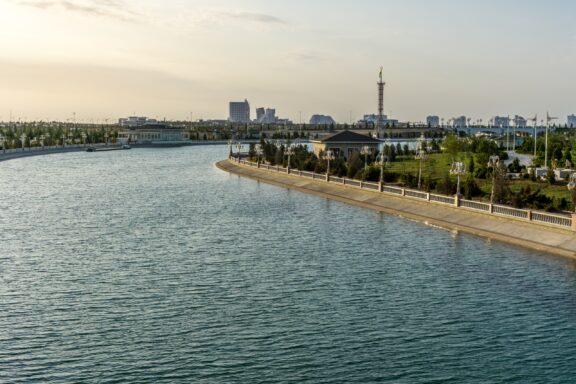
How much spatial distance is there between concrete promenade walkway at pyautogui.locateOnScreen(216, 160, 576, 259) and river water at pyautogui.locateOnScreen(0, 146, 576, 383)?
1.88 meters

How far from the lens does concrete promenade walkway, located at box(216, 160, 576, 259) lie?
50.9m

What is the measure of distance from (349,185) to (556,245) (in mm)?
41578

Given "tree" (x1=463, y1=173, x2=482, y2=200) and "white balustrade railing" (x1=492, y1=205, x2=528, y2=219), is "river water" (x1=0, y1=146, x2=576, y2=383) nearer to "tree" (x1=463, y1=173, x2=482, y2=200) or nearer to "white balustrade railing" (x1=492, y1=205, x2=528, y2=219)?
"white balustrade railing" (x1=492, y1=205, x2=528, y2=219)

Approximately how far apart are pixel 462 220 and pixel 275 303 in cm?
3018

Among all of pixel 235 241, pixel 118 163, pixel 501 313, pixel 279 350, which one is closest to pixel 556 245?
pixel 501 313

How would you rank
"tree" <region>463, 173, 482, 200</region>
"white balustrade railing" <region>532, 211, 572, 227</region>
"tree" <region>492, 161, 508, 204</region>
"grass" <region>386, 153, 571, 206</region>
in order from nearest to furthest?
1. "white balustrade railing" <region>532, 211, 572, 227</region>
2. "tree" <region>492, 161, 508, 204</region>
3. "tree" <region>463, 173, 482, 200</region>
4. "grass" <region>386, 153, 571, 206</region>

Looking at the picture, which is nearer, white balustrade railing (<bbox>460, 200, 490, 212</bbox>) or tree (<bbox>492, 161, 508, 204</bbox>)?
white balustrade railing (<bbox>460, 200, 490, 212</bbox>)

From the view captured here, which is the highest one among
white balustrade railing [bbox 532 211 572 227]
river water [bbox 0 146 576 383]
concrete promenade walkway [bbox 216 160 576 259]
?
white balustrade railing [bbox 532 211 572 227]

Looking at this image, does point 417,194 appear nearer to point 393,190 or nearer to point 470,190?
point 470,190

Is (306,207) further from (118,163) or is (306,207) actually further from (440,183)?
(118,163)

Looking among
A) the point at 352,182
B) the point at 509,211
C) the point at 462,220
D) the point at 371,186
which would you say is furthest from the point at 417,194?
the point at 509,211

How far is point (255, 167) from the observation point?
128 meters

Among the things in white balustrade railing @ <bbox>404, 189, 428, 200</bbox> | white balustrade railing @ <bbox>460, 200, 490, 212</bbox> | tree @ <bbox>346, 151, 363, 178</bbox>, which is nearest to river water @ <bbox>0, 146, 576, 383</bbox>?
white balustrade railing @ <bbox>460, 200, 490, 212</bbox>

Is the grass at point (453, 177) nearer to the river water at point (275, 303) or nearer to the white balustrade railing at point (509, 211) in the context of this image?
the white balustrade railing at point (509, 211)
